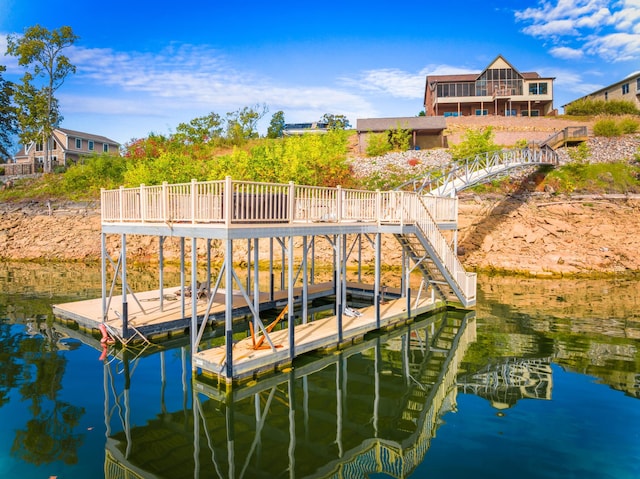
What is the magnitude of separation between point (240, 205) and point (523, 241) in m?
28.5

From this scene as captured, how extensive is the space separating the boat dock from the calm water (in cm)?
81

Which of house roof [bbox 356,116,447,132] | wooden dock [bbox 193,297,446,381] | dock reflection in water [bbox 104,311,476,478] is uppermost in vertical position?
house roof [bbox 356,116,447,132]

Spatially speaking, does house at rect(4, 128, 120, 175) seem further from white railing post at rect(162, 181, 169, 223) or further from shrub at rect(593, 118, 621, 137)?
shrub at rect(593, 118, 621, 137)

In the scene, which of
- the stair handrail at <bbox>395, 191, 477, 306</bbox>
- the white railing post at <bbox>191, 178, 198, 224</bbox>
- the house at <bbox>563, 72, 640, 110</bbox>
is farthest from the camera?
the house at <bbox>563, 72, 640, 110</bbox>

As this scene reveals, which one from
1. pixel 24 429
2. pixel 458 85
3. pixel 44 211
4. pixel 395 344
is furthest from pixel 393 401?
pixel 458 85

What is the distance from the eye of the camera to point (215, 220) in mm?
12547

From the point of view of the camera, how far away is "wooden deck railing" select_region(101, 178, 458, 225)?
41.3 ft

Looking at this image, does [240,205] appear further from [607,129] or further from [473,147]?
[607,129]

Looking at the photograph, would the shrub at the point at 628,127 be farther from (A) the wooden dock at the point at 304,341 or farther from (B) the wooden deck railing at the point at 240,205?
(A) the wooden dock at the point at 304,341

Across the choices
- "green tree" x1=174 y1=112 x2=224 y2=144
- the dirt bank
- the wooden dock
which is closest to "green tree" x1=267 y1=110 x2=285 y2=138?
"green tree" x1=174 y1=112 x2=224 y2=144

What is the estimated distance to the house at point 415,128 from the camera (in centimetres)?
5791

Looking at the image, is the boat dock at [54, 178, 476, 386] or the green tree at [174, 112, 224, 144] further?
the green tree at [174, 112, 224, 144]

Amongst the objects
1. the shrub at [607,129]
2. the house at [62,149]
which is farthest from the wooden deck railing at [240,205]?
the house at [62,149]

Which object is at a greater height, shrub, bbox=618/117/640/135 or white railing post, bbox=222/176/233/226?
shrub, bbox=618/117/640/135
